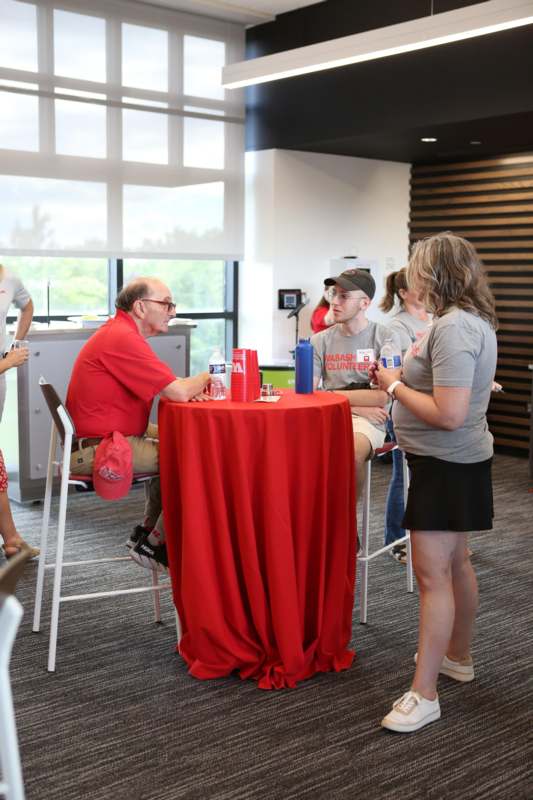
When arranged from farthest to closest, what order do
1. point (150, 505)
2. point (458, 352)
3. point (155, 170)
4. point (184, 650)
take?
point (155, 170)
point (150, 505)
point (184, 650)
point (458, 352)

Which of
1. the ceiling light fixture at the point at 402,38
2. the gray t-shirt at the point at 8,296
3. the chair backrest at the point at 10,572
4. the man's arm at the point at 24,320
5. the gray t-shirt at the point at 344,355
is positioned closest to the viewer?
the chair backrest at the point at 10,572

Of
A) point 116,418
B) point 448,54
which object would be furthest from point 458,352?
point 448,54

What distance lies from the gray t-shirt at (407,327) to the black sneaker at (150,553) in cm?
169

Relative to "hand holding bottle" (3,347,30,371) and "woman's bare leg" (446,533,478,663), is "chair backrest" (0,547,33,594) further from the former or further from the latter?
"hand holding bottle" (3,347,30,371)

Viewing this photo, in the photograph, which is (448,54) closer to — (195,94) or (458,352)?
(195,94)

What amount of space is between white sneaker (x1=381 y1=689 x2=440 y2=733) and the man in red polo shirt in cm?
107

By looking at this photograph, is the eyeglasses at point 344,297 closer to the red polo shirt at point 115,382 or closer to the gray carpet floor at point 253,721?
the red polo shirt at point 115,382

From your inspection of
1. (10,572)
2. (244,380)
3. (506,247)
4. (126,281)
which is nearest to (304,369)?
(244,380)

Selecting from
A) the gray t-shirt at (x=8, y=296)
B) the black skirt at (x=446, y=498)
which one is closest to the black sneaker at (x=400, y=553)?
the black skirt at (x=446, y=498)

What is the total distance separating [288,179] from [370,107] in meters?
1.13

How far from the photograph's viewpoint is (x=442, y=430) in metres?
2.85

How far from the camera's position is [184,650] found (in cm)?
341

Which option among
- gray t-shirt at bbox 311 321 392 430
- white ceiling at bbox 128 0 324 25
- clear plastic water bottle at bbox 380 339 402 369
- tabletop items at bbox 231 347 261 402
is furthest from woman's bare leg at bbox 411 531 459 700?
white ceiling at bbox 128 0 324 25

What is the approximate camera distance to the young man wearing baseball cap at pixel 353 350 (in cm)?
388
